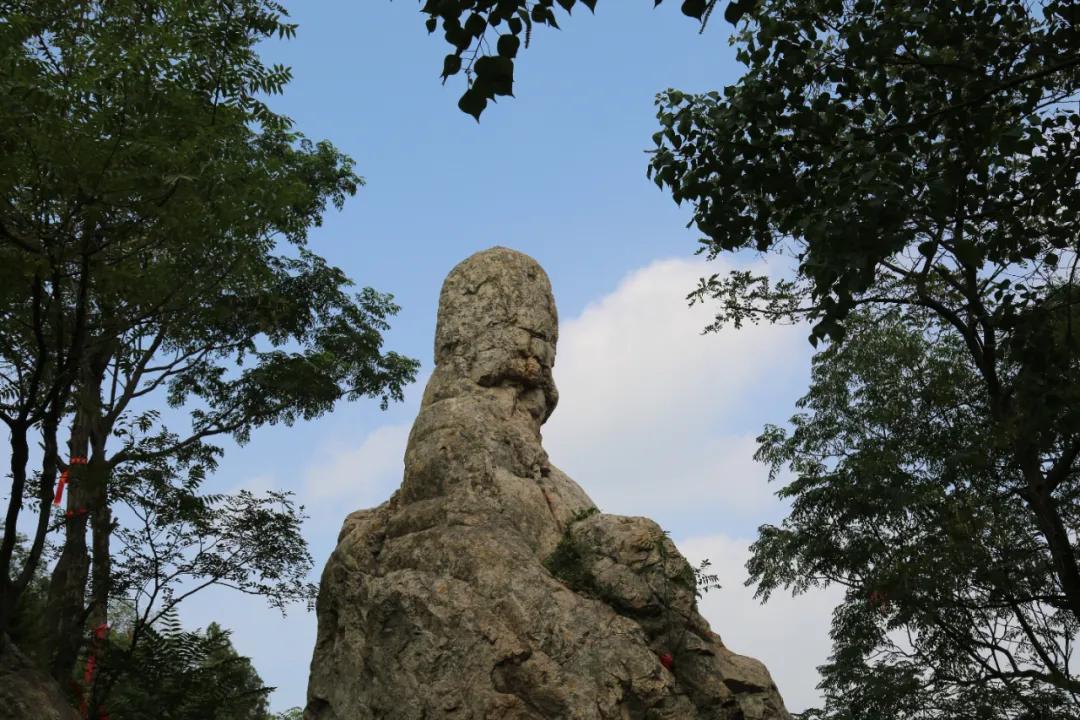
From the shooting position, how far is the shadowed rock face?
1422 cm

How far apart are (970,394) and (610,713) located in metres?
10.6

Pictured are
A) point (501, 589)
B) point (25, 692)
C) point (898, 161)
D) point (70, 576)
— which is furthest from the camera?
point (70, 576)

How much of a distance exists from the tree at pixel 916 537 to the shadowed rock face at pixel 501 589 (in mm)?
3695

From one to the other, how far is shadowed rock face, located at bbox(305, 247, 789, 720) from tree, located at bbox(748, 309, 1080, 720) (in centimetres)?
369

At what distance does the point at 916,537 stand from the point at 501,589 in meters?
10.3

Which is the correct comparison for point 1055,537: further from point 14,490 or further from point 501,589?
point 14,490

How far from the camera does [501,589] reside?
14703mm

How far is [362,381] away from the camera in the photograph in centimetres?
2309

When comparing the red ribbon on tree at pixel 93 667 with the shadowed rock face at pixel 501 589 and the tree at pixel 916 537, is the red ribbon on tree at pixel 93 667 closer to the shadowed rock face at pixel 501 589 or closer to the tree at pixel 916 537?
the shadowed rock face at pixel 501 589

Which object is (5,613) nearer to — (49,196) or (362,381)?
(49,196)

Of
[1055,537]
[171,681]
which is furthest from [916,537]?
[171,681]

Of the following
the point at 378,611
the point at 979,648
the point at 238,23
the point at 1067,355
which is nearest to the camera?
the point at 1067,355

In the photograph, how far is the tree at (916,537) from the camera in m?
18.1

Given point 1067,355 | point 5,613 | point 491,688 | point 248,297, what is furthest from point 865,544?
point 5,613
